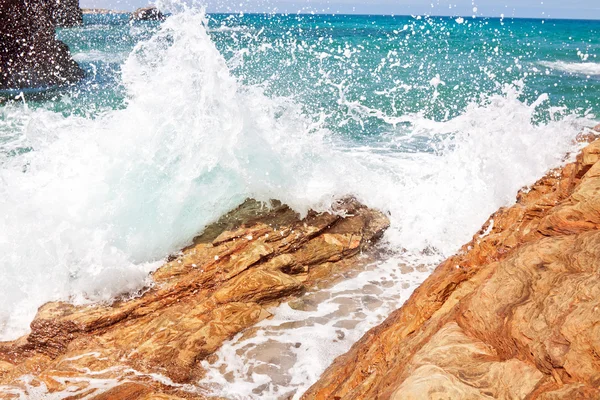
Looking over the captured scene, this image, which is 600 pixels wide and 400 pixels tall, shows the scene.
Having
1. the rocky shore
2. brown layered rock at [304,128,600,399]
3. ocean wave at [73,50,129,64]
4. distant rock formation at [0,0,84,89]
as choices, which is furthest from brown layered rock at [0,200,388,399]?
ocean wave at [73,50,129,64]

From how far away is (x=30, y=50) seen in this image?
15.1 m

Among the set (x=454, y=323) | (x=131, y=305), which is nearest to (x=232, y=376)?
(x=131, y=305)

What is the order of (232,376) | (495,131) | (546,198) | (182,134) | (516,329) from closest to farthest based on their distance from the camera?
(516,329), (546,198), (232,376), (182,134), (495,131)

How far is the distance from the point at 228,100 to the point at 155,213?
1.62 metres

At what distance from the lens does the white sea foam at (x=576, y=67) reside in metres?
21.3

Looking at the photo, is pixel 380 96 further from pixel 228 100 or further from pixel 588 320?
pixel 588 320

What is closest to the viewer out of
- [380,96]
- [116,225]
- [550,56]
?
[116,225]

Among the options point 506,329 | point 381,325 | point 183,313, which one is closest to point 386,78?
point 183,313

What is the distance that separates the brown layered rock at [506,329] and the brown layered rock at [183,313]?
1.31 meters

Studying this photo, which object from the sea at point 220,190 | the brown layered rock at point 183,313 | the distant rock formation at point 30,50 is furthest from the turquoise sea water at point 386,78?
the brown layered rock at point 183,313

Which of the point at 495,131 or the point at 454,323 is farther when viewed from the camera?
the point at 495,131

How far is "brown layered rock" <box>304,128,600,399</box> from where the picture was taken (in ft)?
6.12

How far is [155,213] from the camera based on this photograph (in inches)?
215

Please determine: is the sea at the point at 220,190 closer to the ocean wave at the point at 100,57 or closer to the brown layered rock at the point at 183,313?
the brown layered rock at the point at 183,313
